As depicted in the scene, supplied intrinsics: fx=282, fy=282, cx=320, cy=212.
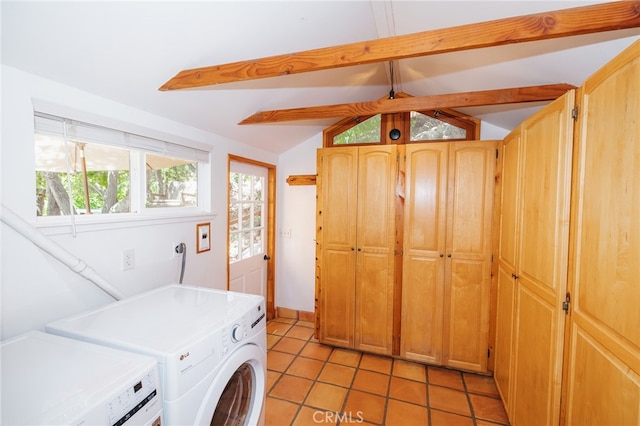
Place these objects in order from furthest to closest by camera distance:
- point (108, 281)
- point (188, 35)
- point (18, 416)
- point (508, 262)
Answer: point (508, 262)
point (108, 281)
point (188, 35)
point (18, 416)

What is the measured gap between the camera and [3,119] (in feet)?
3.68

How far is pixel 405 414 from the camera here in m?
1.95

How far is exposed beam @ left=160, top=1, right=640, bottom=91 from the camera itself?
40.7 inches

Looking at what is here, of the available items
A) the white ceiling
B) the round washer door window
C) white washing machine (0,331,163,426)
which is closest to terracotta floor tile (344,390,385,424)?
the round washer door window

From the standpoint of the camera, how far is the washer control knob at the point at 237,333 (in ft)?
4.05

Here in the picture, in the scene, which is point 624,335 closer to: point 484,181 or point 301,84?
point 484,181

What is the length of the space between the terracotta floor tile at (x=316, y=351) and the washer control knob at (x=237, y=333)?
1582mm

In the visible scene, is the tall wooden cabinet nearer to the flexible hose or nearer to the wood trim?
the wood trim

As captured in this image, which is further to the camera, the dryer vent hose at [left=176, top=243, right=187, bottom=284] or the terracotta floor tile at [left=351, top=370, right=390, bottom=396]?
the terracotta floor tile at [left=351, top=370, right=390, bottom=396]

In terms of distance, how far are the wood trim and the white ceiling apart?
112cm

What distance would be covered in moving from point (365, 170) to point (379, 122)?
→ 753 millimetres

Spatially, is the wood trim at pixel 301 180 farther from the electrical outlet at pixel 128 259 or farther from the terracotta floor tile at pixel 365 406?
the terracotta floor tile at pixel 365 406

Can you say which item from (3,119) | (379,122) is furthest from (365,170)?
(3,119)

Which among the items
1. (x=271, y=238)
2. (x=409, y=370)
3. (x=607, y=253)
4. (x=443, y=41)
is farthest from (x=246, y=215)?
(x=607, y=253)
